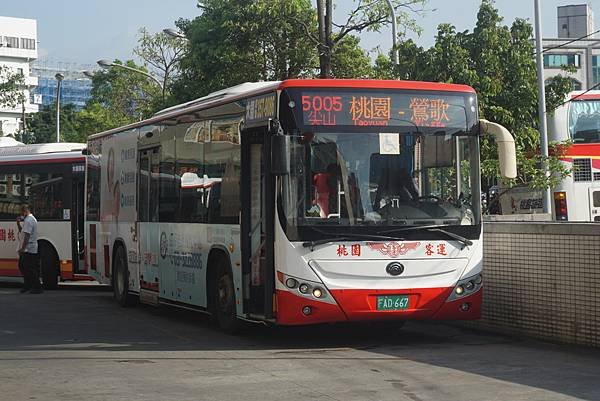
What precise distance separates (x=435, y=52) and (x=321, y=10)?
4.63 m

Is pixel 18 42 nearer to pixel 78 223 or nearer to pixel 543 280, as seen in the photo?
pixel 78 223

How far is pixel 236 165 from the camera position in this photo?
13.8 metres

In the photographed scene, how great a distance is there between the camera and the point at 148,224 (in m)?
17.7

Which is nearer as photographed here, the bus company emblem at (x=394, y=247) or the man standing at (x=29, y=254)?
the bus company emblem at (x=394, y=247)

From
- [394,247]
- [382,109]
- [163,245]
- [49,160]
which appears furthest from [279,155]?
[49,160]

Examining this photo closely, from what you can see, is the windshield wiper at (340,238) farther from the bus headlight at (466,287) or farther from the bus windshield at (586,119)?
the bus windshield at (586,119)

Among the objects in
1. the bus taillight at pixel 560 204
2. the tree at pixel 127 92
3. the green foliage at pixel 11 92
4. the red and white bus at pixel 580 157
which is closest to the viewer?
Result: the red and white bus at pixel 580 157

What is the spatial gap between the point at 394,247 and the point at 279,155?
65.0 inches

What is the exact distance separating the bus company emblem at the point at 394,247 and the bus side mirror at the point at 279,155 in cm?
129

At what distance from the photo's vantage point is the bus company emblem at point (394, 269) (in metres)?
12.6

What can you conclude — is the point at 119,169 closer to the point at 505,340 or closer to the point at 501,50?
the point at 505,340

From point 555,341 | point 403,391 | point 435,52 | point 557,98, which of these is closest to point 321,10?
point 435,52

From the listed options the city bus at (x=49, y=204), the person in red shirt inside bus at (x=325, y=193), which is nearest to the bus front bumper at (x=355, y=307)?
the person in red shirt inside bus at (x=325, y=193)

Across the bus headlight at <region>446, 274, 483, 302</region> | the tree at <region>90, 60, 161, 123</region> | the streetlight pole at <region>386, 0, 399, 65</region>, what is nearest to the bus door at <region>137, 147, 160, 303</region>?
the bus headlight at <region>446, 274, 483, 302</region>
